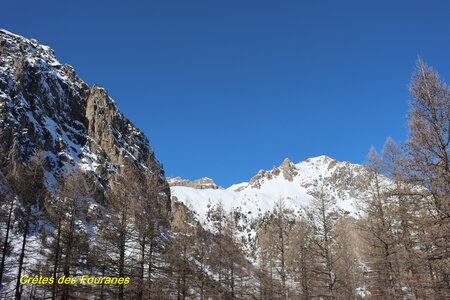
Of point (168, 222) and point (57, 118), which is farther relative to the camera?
point (57, 118)

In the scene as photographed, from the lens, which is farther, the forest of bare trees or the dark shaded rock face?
the dark shaded rock face

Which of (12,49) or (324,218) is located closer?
(324,218)

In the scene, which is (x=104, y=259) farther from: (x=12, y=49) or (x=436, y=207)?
(x=12, y=49)

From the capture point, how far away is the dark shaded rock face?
12288 centimetres

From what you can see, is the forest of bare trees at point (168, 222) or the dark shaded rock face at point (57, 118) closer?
the forest of bare trees at point (168, 222)

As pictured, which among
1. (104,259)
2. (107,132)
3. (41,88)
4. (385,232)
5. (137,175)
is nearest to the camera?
(104,259)

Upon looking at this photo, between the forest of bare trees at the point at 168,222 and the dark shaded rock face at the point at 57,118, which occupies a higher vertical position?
the dark shaded rock face at the point at 57,118

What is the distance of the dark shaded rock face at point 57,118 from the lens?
4838 inches

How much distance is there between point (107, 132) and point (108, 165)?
18.0 m

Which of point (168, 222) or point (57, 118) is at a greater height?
point (57, 118)

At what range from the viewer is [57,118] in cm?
15088

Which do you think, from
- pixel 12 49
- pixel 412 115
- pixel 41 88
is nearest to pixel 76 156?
pixel 41 88

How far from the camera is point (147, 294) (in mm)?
14969

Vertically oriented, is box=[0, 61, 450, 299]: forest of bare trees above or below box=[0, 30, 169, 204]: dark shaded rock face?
below
